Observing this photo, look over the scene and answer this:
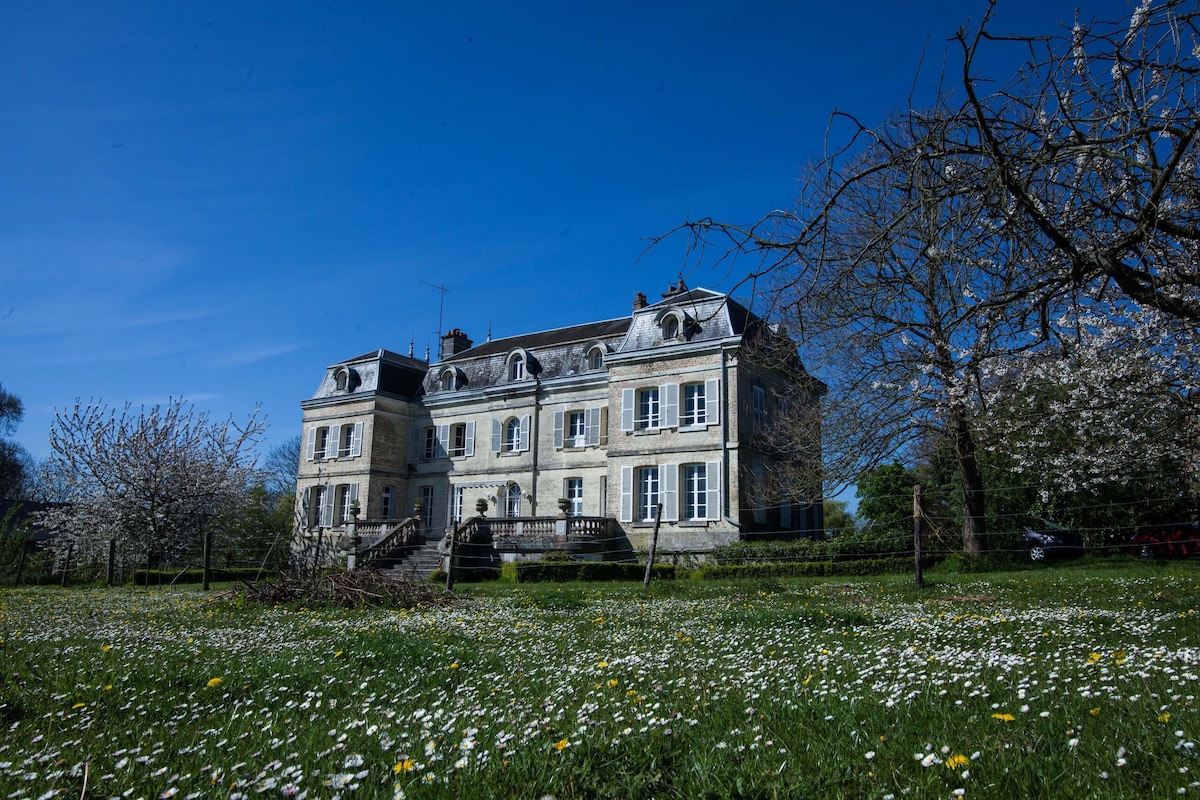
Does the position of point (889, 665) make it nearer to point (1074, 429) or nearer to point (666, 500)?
point (1074, 429)

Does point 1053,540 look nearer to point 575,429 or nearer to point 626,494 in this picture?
point 626,494

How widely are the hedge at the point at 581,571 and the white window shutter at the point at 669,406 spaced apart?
7.61 m

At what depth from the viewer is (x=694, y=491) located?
27000mm

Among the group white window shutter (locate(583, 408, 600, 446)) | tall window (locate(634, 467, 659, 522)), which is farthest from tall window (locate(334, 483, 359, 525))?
tall window (locate(634, 467, 659, 522))

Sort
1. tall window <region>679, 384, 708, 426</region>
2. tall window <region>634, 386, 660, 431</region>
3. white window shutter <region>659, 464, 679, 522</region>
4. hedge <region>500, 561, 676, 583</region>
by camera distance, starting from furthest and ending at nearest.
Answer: tall window <region>634, 386, 660, 431</region> → tall window <region>679, 384, 708, 426</region> → white window shutter <region>659, 464, 679, 522</region> → hedge <region>500, 561, 676, 583</region>

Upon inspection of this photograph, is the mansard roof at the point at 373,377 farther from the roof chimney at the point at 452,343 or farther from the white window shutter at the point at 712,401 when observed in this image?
the white window shutter at the point at 712,401

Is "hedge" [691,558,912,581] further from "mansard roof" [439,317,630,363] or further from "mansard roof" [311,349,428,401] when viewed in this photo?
"mansard roof" [311,349,428,401]

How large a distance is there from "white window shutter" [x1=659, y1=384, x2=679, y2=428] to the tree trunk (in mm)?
10865

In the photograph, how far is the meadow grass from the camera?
2.78m

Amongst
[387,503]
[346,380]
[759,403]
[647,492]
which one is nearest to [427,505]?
[387,503]

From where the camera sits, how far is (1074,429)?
17609 millimetres

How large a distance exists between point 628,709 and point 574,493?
89.8 feet

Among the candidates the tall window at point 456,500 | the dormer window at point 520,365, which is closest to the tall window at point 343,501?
the tall window at point 456,500

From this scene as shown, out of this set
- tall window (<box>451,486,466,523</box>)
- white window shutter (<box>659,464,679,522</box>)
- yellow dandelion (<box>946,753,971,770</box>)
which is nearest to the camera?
yellow dandelion (<box>946,753,971,770</box>)
